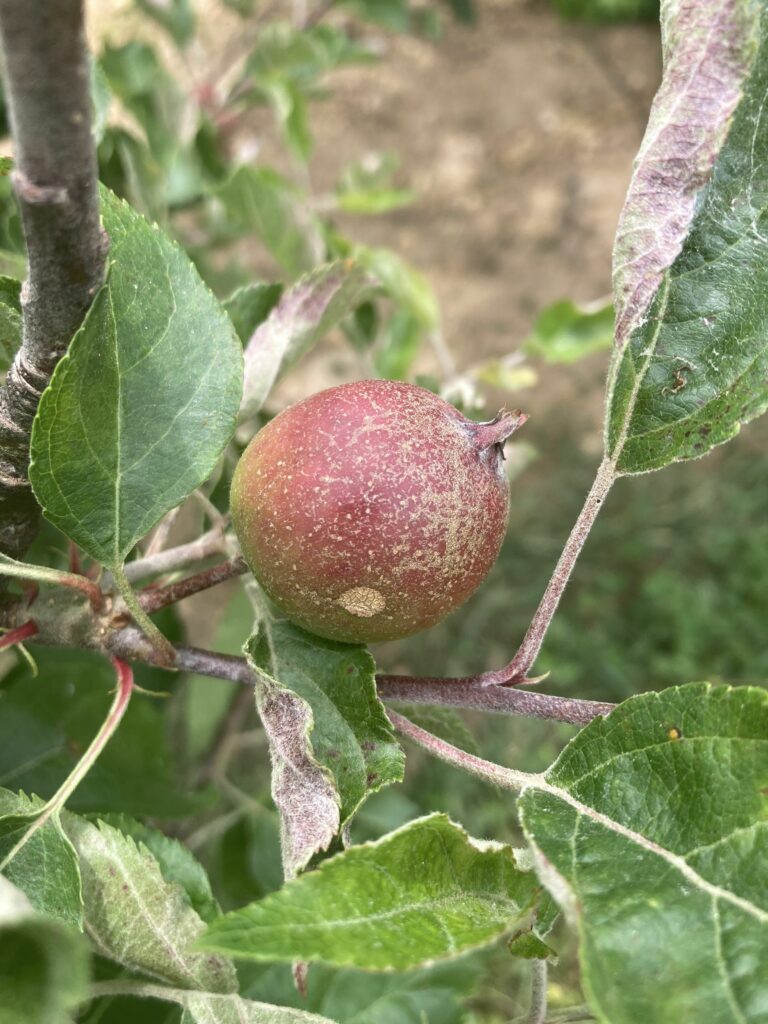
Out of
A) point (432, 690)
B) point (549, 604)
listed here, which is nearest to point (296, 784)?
point (432, 690)

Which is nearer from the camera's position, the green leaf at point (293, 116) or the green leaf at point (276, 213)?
the green leaf at point (276, 213)

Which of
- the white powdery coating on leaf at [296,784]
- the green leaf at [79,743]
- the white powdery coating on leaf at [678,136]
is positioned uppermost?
the white powdery coating on leaf at [678,136]

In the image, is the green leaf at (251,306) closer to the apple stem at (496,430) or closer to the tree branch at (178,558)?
Answer: the tree branch at (178,558)

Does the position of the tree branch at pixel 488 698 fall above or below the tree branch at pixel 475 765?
above

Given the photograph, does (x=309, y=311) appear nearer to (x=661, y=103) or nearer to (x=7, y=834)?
(x=661, y=103)

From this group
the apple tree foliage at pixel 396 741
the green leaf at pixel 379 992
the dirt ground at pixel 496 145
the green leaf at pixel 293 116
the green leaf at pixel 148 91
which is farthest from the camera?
the dirt ground at pixel 496 145

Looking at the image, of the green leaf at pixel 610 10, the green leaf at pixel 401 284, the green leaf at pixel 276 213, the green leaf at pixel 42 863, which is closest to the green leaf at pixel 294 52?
the green leaf at pixel 276 213

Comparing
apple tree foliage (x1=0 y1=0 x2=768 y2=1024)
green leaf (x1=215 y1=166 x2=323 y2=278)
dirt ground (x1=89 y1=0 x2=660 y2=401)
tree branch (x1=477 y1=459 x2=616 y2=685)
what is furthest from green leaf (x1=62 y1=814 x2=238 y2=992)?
dirt ground (x1=89 y1=0 x2=660 y2=401)
